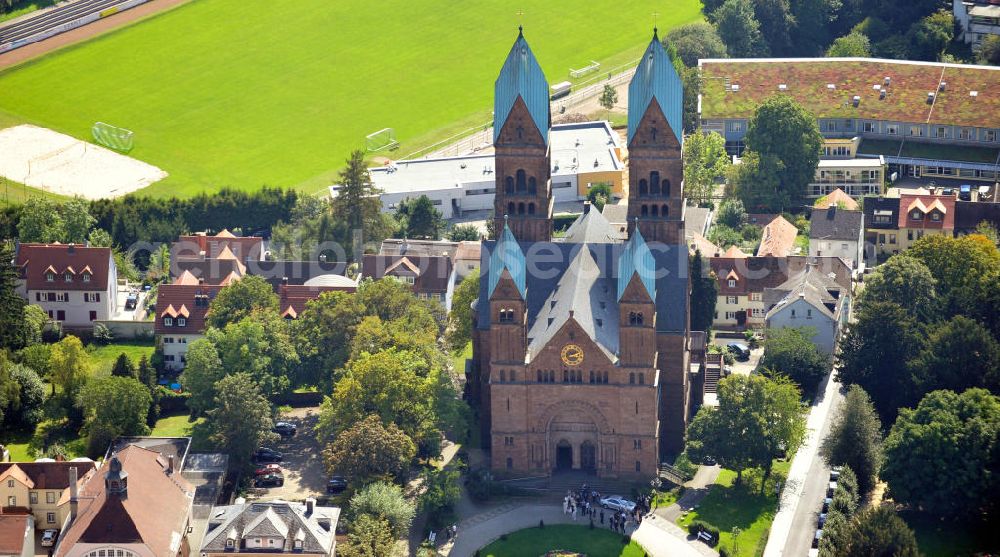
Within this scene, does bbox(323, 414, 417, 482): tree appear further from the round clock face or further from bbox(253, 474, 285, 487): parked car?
the round clock face

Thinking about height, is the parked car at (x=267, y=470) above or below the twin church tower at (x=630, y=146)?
below

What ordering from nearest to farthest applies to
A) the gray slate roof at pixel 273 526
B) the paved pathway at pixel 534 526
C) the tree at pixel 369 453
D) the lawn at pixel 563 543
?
the gray slate roof at pixel 273 526, the lawn at pixel 563 543, the paved pathway at pixel 534 526, the tree at pixel 369 453

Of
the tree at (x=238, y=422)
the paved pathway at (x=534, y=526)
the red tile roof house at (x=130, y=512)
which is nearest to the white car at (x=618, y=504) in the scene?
the paved pathway at (x=534, y=526)

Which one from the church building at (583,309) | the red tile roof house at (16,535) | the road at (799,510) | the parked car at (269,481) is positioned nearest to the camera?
the red tile roof house at (16,535)

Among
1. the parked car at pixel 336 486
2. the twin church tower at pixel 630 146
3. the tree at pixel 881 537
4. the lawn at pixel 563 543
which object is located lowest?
the lawn at pixel 563 543

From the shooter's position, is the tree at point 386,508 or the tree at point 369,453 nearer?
the tree at point 386,508

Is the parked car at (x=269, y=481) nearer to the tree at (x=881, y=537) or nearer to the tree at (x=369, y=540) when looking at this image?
the tree at (x=369, y=540)

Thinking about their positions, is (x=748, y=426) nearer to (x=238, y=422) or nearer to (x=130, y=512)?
(x=238, y=422)
